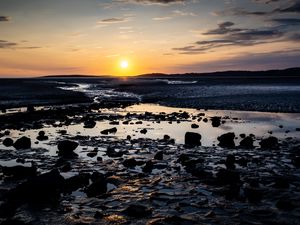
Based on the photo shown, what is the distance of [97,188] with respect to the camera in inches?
497

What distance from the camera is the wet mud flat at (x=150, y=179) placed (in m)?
10.6

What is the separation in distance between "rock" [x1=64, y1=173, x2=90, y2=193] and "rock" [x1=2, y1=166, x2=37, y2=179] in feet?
7.00

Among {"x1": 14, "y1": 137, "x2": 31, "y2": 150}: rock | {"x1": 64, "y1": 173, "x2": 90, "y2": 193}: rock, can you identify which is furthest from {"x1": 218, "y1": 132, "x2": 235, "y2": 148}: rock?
{"x1": 14, "y1": 137, "x2": 31, "y2": 150}: rock

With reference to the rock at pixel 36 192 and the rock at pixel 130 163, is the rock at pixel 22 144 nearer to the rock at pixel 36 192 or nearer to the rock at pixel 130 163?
the rock at pixel 130 163

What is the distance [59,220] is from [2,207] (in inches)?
74.4

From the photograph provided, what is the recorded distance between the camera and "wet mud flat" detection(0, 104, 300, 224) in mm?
10578

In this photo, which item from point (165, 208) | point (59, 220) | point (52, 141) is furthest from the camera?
point (52, 141)

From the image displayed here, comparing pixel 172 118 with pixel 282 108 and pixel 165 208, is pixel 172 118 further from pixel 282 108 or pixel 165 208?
pixel 165 208

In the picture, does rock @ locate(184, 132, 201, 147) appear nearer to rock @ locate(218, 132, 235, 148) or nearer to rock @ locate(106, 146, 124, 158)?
rock @ locate(218, 132, 235, 148)

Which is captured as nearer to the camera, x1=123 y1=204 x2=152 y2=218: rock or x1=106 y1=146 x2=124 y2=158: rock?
x1=123 y1=204 x2=152 y2=218: rock

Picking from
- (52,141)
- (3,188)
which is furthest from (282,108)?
(3,188)

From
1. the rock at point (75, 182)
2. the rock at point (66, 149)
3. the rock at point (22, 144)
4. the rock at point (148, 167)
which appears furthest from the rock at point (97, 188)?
the rock at point (22, 144)

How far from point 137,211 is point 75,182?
11.4 feet

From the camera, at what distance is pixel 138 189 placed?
12945 mm
